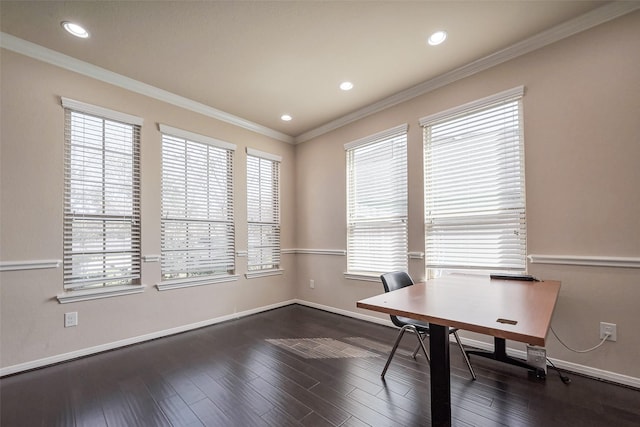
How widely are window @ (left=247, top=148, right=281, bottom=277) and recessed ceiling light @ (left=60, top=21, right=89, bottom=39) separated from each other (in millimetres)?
2041

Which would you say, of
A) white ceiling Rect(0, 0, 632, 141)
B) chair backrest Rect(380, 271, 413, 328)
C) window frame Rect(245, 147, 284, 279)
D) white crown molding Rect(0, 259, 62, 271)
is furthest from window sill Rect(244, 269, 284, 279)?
white ceiling Rect(0, 0, 632, 141)

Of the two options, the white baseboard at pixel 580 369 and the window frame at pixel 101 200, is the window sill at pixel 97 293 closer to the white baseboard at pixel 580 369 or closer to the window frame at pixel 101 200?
the window frame at pixel 101 200

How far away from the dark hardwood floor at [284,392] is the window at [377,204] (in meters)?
1.08

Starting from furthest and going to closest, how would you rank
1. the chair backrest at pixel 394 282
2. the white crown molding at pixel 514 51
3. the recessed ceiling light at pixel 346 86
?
1. the recessed ceiling light at pixel 346 86
2. the chair backrest at pixel 394 282
3. the white crown molding at pixel 514 51

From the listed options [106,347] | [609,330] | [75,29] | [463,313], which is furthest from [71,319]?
[609,330]

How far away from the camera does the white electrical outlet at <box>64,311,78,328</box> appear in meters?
2.47

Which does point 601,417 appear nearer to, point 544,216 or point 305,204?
point 544,216

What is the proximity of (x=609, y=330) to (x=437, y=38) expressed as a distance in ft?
8.70

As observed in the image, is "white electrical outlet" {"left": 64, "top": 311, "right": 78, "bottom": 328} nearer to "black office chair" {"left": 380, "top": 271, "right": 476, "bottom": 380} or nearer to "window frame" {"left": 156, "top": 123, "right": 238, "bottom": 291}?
"window frame" {"left": 156, "top": 123, "right": 238, "bottom": 291}

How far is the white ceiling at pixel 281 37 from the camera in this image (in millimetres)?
2016

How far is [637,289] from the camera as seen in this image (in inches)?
76.3

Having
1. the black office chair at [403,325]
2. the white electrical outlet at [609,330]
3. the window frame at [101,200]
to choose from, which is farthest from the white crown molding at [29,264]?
the white electrical outlet at [609,330]

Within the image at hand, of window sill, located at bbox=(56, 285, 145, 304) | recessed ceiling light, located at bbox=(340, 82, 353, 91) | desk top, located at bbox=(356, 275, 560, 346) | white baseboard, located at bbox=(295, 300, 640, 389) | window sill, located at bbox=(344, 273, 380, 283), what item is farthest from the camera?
window sill, located at bbox=(344, 273, 380, 283)

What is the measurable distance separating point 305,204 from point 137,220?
233 cm
